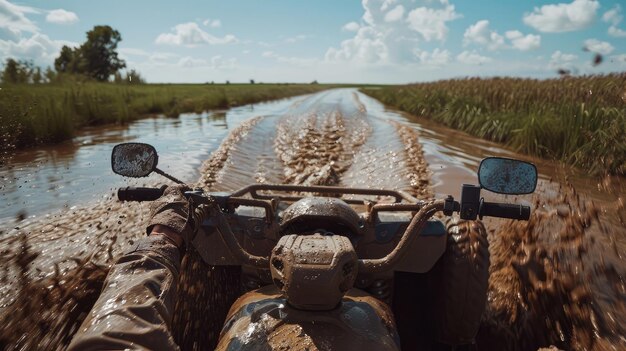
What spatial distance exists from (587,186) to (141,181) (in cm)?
697

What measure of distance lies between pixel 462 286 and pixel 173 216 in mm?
1865

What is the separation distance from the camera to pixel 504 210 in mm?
2414

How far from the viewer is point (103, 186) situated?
661 cm

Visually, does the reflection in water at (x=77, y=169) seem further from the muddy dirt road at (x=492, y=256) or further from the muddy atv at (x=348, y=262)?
the muddy atv at (x=348, y=262)

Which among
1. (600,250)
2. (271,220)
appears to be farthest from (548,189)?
(271,220)

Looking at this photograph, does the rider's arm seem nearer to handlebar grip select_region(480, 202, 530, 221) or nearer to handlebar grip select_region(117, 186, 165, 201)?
handlebar grip select_region(117, 186, 165, 201)

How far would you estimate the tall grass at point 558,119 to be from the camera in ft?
28.2

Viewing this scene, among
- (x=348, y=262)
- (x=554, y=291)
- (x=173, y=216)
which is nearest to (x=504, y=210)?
(x=348, y=262)

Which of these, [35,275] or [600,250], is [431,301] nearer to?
[600,250]

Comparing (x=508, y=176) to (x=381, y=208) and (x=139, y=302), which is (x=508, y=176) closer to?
(x=381, y=208)

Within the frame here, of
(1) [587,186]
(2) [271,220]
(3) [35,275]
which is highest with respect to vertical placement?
(2) [271,220]

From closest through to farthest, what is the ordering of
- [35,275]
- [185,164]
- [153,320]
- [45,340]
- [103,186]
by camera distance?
[153,320] → [45,340] → [35,275] → [103,186] → [185,164]

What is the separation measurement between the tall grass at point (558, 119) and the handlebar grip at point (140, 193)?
27.2 feet

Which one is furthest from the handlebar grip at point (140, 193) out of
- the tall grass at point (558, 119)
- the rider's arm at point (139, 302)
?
the tall grass at point (558, 119)
